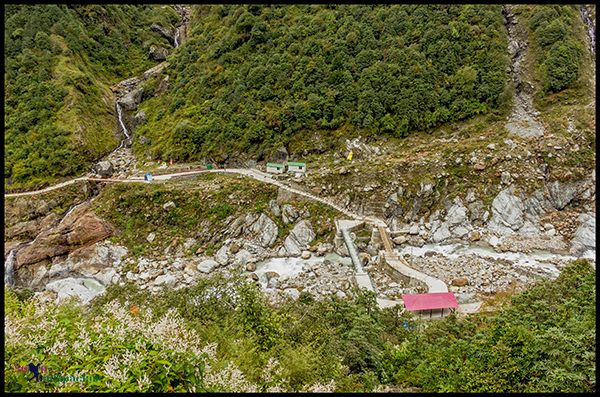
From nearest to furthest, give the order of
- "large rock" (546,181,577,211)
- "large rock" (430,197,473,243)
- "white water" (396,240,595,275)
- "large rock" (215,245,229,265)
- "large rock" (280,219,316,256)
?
1. "white water" (396,240,595,275)
2. "large rock" (215,245,229,265)
3. "large rock" (430,197,473,243)
4. "large rock" (280,219,316,256)
5. "large rock" (546,181,577,211)

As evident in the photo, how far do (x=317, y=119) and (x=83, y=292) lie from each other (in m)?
31.5

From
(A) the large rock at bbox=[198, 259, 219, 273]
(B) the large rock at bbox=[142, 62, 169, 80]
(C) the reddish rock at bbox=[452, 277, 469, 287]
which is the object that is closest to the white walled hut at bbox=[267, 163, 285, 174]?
(A) the large rock at bbox=[198, 259, 219, 273]

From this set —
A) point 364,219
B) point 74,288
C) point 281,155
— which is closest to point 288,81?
point 281,155

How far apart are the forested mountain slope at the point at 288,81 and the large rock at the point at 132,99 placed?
182 centimetres

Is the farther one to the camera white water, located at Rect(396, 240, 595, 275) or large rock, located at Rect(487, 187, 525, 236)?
large rock, located at Rect(487, 187, 525, 236)

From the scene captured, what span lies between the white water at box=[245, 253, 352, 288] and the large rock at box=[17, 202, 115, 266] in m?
16.4

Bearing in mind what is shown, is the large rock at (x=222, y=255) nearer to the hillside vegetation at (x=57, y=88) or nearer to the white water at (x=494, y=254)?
the white water at (x=494, y=254)

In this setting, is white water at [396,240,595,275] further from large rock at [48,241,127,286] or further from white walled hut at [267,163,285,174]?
large rock at [48,241,127,286]

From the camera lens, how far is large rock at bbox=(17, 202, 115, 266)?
82.8 feet

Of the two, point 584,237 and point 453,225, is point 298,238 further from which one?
point 584,237

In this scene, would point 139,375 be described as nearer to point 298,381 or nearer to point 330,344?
point 298,381

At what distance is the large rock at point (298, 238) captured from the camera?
2562cm

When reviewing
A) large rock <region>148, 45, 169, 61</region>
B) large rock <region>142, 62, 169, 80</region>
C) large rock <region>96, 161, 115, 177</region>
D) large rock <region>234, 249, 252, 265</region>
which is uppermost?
large rock <region>148, 45, 169, 61</region>

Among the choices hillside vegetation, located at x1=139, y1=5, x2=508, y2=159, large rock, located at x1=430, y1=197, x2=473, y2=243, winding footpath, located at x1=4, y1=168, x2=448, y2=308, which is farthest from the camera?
hillside vegetation, located at x1=139, y1=5, x2=508, y2=159
